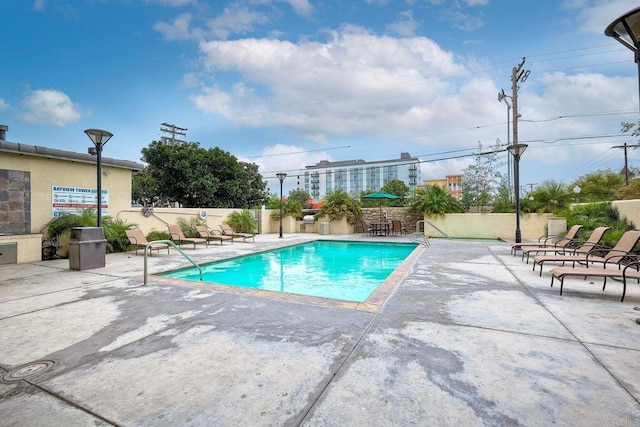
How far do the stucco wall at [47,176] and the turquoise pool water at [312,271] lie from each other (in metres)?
5.00

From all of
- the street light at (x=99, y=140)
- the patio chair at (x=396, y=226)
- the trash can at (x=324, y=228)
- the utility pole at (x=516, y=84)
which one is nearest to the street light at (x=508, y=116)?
the utility pole at (x=516, y=84)

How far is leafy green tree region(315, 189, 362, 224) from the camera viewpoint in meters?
17.1

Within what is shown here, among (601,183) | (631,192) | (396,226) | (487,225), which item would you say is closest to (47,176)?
(396,226)

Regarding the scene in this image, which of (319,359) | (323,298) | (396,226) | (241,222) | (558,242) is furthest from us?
(241,222)

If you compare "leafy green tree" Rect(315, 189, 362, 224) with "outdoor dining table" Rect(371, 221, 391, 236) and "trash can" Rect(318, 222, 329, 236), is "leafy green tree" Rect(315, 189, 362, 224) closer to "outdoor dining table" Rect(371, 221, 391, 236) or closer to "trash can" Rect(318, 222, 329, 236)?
"trash can" Rect(318, 222, 329, 236)

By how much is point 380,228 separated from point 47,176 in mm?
13593

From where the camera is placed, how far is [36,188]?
8.45 metres

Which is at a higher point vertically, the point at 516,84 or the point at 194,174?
the point at 516,84

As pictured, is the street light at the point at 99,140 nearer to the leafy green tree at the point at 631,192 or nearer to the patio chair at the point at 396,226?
the patio chair at the point at 396,226

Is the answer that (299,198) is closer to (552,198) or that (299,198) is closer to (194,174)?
(194,174)

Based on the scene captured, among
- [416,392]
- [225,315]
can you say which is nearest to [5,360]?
[225,315]

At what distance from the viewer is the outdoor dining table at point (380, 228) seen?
51.4 ft

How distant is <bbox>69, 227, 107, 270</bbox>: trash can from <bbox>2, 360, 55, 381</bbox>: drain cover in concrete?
507 cm

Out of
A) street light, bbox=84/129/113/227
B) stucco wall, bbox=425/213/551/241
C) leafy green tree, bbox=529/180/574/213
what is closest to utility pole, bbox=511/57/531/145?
leafy green tree, bbox=529/180/574/213
